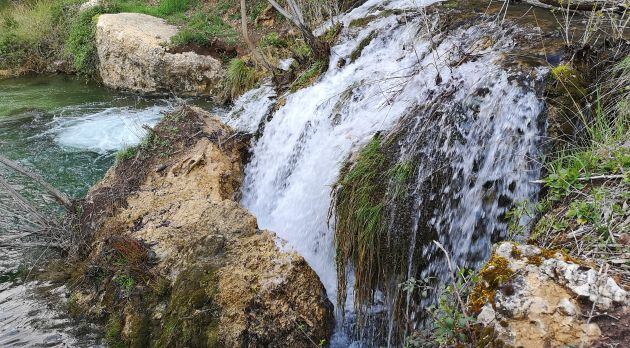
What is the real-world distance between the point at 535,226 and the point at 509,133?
92 cm

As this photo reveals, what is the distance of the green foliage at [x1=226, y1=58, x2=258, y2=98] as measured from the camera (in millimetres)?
8828

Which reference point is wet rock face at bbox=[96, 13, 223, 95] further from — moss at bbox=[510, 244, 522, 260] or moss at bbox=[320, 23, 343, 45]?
moss at bbox=[510, 244, 522, 260]

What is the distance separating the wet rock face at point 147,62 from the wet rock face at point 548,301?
370 inches

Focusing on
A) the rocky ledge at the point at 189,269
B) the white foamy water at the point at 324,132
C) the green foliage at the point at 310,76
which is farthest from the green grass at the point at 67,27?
the rocky ledge at the point at 189,269

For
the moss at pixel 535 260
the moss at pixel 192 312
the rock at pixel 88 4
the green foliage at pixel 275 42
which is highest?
the rock at pixel 88 4

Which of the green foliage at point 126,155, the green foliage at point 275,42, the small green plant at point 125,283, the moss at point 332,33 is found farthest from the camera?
the green foliage at point 275,42

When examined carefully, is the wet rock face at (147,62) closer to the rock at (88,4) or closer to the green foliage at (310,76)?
the rock at (88,4)

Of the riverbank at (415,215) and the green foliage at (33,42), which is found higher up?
the green foliage at (33,42)

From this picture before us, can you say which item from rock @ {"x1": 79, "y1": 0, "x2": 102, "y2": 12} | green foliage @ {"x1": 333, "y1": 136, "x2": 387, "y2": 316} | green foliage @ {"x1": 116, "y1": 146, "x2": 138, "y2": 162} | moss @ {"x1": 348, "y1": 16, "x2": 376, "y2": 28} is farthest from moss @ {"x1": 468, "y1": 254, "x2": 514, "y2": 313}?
rock @ {"x1": 79, "y1": 0, "x2": 102, "y2": 12}

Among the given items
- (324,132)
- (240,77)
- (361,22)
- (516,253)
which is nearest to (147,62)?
(240,77)

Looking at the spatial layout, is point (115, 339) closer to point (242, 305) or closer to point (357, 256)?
point (242, 305)

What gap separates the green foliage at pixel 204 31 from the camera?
11.0m

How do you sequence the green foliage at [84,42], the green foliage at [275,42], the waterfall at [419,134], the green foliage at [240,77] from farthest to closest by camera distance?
the green foliage at [84,42] → the green foliage at [275,42] → the green foliage at [240,77] → the waterfall at [419,134]

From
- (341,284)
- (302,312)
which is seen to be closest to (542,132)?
(341,284)
